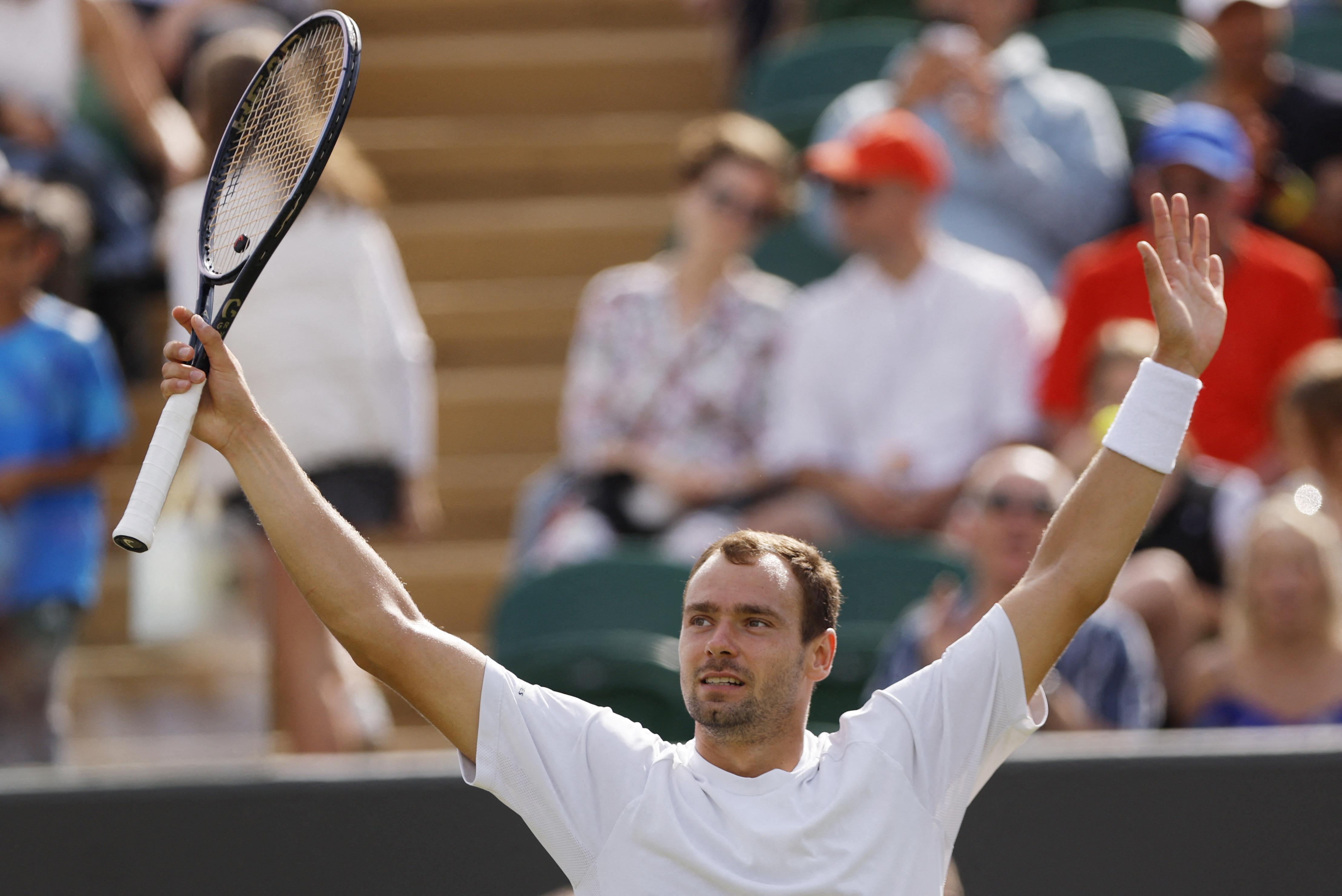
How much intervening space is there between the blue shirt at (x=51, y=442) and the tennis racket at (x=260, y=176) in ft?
6.81

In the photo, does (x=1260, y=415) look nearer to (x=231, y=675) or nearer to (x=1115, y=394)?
(x=1115, y=394)

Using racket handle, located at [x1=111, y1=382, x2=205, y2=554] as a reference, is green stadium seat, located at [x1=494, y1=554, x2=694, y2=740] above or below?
below

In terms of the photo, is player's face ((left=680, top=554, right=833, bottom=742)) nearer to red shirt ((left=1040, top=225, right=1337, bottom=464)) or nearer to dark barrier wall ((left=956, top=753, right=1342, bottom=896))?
dark barrier wall ((left=956, top=753, right=1342, bottom=896))

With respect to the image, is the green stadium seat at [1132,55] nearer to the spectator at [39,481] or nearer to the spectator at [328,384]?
the spectator at [328,384]

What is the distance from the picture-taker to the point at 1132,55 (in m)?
7.37

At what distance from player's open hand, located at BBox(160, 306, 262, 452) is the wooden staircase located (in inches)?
149

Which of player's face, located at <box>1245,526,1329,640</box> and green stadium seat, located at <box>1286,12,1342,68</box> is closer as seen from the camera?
player's face, located at <box>1245,526,1329,640</box>

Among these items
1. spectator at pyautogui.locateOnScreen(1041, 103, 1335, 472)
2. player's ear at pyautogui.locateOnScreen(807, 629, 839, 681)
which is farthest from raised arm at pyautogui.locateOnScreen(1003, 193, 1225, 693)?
spectator at pyautogui.locateOnScreen(1041, 103, 1335, 472)

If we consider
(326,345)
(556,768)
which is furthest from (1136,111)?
(556,768)

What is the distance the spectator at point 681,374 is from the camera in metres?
5.60

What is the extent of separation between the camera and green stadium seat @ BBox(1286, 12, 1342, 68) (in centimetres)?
735

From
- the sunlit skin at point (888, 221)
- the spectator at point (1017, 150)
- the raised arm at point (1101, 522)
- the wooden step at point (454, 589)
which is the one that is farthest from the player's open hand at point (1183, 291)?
the wooden step at point (454, 589)

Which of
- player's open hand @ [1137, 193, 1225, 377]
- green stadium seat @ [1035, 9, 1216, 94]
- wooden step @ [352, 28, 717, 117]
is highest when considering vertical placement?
player's open hand @ [1137, 193, 1225, 377]

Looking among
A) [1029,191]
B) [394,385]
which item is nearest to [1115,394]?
[1029,191]
